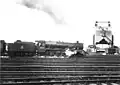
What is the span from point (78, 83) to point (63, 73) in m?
1.61

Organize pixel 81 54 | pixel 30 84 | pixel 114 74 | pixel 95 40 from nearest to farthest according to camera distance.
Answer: pixel 30 84 < pixel 114 74 < pixel 81 54 < pixel 95 40

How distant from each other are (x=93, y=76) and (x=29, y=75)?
4.17 metres

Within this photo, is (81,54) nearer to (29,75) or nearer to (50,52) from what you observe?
(50,52)

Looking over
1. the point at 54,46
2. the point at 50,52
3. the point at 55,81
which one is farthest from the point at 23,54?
the point at 55,81

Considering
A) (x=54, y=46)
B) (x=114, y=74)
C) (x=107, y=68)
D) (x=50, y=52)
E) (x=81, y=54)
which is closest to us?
(x=114, y=74)

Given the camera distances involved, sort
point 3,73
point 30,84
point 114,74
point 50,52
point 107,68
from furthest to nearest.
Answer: point 50,52
point 107,68
point 114,74
point 3,73
point 30,84

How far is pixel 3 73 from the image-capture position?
9.55 metres

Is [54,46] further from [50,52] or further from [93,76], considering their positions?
[93,76]

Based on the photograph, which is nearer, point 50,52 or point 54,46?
point 50,52

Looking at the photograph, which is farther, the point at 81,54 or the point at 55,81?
the point at 81,54

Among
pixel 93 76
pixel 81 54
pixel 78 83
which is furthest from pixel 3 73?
pixel 81 54

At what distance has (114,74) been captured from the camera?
428 inches

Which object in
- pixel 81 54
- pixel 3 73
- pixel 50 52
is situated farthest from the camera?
pixel 50 52

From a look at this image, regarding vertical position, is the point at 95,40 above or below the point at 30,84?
above
